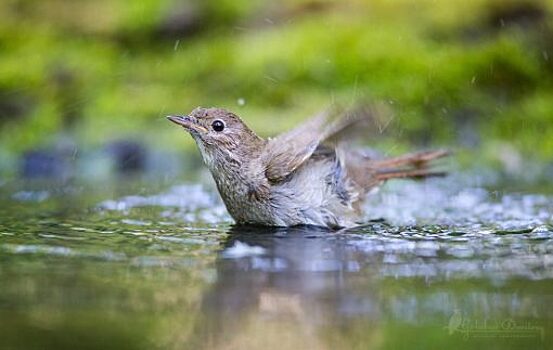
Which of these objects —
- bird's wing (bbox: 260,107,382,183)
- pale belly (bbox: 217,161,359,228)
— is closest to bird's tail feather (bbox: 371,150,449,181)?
pale belly (bbox: 217,161,359,228)

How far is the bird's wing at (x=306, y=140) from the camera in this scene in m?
5.93

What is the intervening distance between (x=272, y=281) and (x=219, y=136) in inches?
85.5

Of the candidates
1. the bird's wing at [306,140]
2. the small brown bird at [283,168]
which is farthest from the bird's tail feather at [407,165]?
the bird's wing at [306,140]

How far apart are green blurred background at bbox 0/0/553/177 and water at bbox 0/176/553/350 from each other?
2.56 m

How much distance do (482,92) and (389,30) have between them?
133cm

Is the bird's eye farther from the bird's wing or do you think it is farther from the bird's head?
the bird's wing

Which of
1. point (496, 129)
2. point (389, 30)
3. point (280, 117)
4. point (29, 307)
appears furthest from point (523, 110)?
point (29, 307)

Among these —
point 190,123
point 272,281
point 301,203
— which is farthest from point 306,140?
point 272,281

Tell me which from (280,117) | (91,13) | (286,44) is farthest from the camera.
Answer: (91,13)

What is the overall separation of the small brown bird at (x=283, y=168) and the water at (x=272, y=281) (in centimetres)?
19

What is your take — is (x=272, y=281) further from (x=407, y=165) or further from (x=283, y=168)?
(x=407, y=165)

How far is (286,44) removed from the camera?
34.0 feet

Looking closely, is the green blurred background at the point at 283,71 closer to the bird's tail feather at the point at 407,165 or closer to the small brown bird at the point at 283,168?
the bird's tail feather at the point at 407,165

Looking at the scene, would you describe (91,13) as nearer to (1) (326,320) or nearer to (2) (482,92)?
(2) (482,92)
